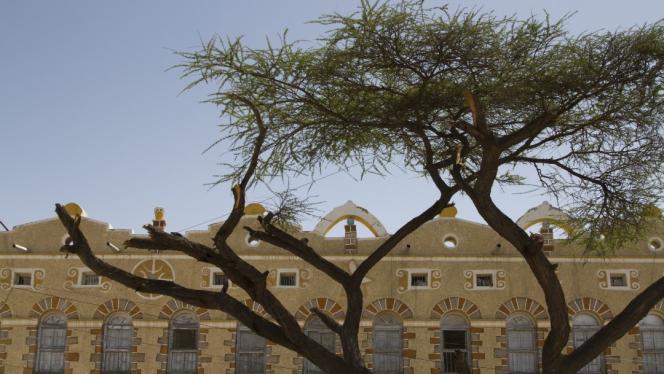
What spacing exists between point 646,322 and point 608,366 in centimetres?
157

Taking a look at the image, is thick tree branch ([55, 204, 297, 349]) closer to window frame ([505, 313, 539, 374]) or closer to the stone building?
the stone building

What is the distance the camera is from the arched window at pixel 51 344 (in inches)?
923

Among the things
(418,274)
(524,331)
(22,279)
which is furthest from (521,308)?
(22,279)

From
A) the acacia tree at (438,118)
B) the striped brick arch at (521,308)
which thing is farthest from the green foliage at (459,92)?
the striped brick arch at (521,308)

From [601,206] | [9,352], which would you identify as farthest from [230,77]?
[9,352]

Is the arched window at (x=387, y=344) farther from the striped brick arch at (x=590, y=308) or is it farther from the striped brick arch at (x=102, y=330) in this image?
the striped brick arch at (x=102, y=330)

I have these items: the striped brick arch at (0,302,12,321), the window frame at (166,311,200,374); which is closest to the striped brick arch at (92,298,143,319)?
the window frame at (166,311,200,374)

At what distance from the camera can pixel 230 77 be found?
45.0 ft

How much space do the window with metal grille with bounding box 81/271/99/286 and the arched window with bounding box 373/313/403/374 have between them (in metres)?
7.53

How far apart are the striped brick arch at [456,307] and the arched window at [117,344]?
8033 mm

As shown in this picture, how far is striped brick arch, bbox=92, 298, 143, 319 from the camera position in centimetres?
2377

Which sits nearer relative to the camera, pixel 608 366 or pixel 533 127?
pixel 533 127

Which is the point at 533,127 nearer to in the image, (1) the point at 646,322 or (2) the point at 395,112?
(2) the point at 395,112

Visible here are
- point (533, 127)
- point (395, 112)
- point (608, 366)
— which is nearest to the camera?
point (533, 127)
